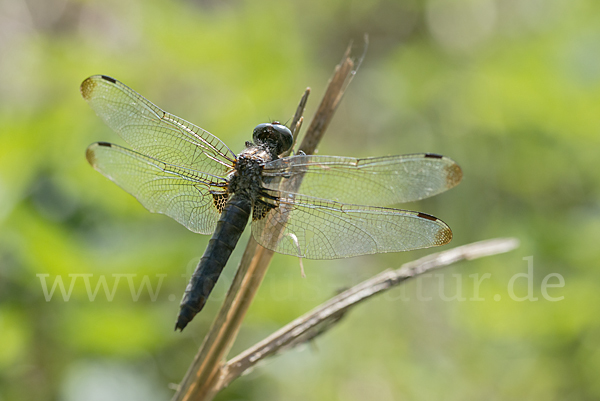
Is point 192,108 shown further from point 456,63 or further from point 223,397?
point 456,63

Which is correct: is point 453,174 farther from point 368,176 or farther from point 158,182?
point 158,182

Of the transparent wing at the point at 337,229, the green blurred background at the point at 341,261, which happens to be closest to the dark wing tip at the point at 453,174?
the transparent wing at the point at 337,229

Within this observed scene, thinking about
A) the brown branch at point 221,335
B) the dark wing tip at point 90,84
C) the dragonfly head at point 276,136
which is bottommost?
the brown branch at point 221,335

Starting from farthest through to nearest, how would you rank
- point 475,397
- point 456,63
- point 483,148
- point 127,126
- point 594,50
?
point 456,63 → point 483,148 → point 594,50 → point 475,397 → point 127,126

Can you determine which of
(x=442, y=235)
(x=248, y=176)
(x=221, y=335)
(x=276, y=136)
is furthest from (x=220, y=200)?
(x=442, y=235)

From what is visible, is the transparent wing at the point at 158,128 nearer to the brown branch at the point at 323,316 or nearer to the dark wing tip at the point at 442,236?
the brown branch at the point at 323,316

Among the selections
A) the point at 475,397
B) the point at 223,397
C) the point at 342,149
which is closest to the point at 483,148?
the point at 342,149
